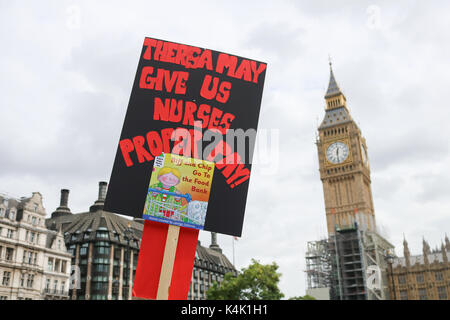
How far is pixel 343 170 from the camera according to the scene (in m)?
115

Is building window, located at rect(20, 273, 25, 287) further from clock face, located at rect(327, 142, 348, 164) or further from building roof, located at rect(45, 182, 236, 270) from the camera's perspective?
clock face, located at rect(327, 142, 348, 164)

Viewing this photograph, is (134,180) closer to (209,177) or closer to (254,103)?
(209,177)

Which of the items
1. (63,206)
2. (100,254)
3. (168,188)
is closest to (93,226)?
(100,254)

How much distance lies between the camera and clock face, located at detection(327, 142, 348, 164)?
116m

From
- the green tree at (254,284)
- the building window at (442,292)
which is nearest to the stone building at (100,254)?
the green tree at (254,284)

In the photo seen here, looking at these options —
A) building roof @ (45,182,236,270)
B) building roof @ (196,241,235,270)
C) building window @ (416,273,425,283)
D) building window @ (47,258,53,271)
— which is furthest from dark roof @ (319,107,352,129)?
building window @ (47,258,53,271)

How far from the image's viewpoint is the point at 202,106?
1088 centimetres

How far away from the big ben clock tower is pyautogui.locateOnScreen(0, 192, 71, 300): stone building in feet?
232

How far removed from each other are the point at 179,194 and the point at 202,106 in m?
2.34

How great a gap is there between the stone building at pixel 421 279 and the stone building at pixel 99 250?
2334 inches

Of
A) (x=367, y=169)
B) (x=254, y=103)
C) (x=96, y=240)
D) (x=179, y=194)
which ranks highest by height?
(x=367, y=169)

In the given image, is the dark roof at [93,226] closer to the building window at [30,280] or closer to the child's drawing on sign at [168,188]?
the building window at [30,280]

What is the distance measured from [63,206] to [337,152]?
72.9 m
